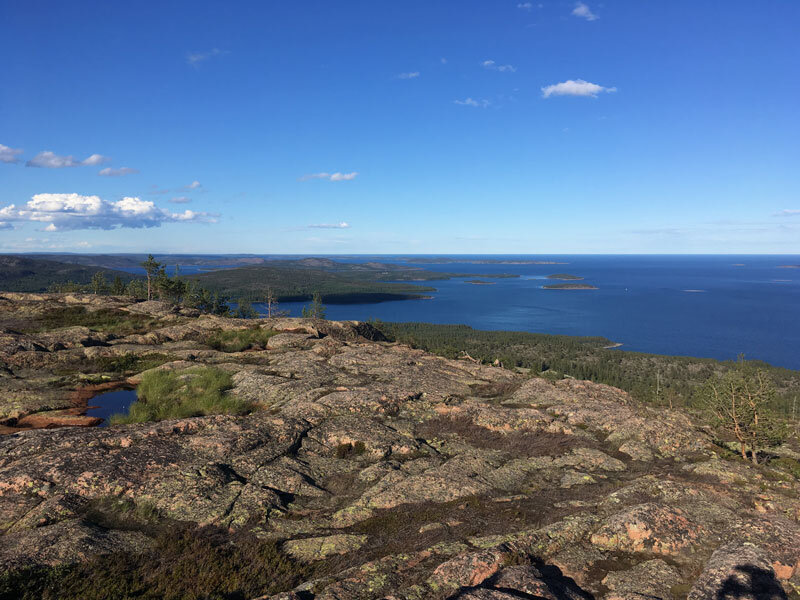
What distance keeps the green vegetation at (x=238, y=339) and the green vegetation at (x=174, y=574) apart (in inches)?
1049

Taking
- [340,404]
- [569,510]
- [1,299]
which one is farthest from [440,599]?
[1,299]

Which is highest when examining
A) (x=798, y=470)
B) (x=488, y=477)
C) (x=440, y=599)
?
(x=440, y=599)

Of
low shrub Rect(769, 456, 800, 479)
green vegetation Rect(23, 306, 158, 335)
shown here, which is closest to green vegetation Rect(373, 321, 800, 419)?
green vegetation Rect(23, 306, 158, 335)

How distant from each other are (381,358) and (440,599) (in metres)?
23.0

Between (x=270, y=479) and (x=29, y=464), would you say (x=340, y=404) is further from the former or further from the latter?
(x=29, y=464)

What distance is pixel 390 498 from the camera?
12930 mm

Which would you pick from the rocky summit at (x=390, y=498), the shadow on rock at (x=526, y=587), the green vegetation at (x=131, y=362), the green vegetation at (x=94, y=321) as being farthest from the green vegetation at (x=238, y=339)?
the shadow on rock at (x=526, y=587)

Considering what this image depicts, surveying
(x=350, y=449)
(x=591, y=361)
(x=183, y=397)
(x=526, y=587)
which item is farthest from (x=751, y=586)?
(x=591, y=361)

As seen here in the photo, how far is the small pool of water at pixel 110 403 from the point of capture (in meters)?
20.9

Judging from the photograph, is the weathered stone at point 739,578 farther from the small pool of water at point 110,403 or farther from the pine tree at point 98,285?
the pine tree at point 98,285

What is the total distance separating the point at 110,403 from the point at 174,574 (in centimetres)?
1743

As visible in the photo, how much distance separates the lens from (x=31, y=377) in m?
25.0

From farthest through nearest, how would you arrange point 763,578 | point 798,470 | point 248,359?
point 248,359
point 798,470
point 763,578

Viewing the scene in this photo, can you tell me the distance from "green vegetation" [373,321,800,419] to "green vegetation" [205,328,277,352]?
53129 mm
